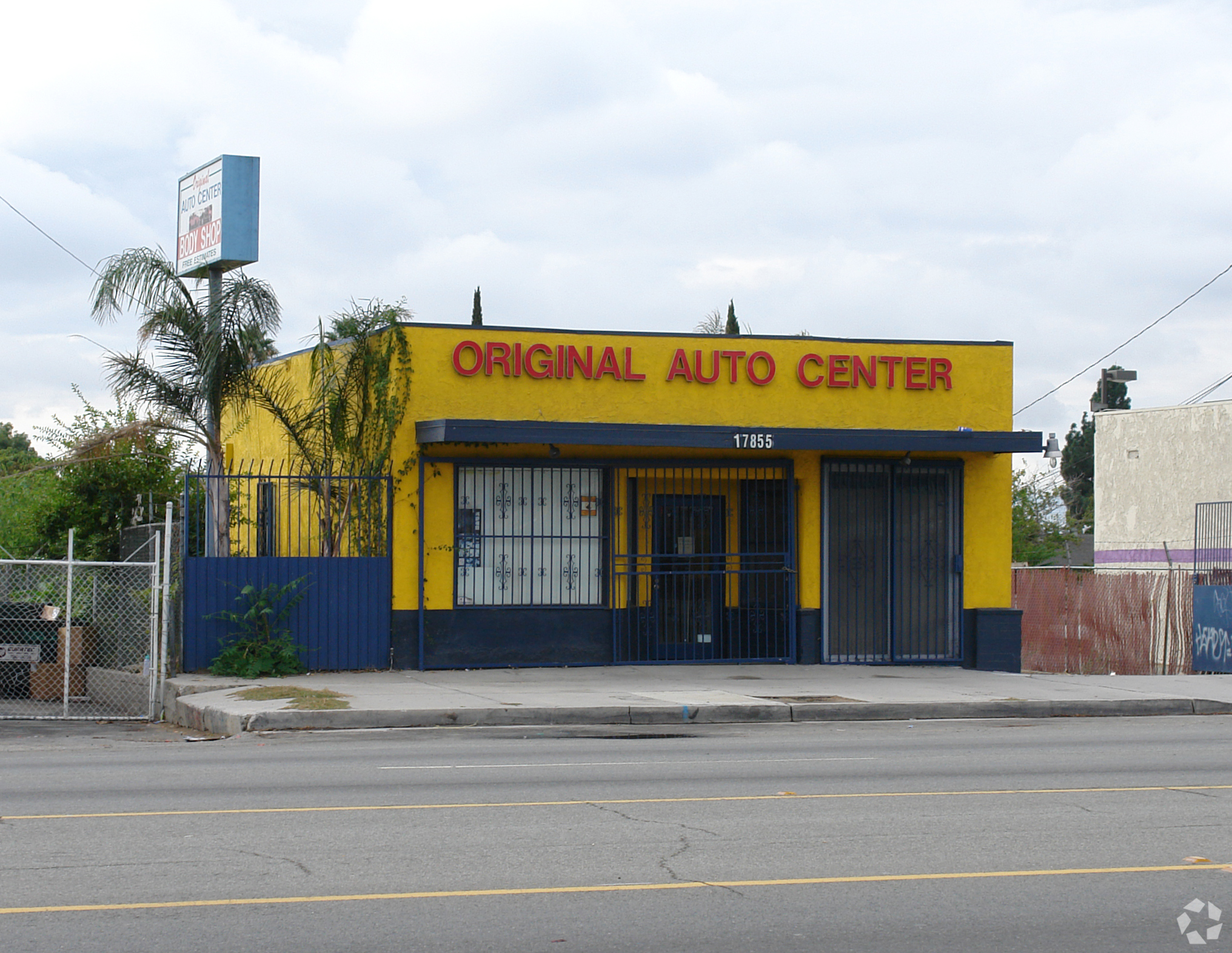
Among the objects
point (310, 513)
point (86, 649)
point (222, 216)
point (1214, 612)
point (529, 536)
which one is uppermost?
point (222, 216)

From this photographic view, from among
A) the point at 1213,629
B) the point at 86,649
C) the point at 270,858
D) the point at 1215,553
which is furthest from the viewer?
the point at 1215,553

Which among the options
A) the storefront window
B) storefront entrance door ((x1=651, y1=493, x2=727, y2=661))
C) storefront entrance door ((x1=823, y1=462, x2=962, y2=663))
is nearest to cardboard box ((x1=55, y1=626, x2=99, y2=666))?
the storefront window

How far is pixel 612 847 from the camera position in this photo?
749 centimetres

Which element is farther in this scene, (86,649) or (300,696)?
(86,649)

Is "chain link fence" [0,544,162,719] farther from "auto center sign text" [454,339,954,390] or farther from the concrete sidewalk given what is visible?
"auto center sign text" [454,339,954,390]

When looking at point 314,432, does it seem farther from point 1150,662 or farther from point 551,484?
point 1150,662

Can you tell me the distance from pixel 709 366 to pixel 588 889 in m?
12.7

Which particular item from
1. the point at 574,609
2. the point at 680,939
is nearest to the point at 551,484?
the point at 574,609

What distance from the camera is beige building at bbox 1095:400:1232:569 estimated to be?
35.5 m

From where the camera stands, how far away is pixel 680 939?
5.63 m

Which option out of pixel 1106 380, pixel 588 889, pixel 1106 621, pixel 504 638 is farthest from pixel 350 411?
pixel 1106 380

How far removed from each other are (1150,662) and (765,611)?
28.0ft

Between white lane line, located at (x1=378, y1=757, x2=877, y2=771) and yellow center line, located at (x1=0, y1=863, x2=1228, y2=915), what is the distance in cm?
427

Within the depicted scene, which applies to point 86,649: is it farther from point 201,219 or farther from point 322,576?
point 201,219
